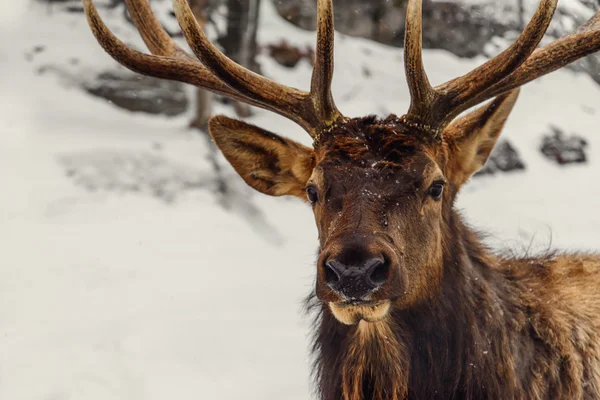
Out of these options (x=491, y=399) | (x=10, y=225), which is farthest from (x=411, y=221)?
(x=10, y=225)

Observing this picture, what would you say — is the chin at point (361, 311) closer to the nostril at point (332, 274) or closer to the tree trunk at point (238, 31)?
the nostril at point (332, 274)

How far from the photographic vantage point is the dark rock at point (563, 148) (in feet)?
40.7

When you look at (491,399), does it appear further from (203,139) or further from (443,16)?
(443,16)

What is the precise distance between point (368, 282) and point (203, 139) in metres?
8.07

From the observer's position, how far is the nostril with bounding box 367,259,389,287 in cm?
308

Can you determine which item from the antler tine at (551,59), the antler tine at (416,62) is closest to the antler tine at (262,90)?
the antler tine at (416,62)

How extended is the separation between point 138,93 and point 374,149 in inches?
326

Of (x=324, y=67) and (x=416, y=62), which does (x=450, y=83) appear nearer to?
(x=416, y=62)

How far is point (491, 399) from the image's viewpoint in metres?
3.54

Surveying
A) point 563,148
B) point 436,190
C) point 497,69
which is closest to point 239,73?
point 436,190

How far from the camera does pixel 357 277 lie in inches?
121

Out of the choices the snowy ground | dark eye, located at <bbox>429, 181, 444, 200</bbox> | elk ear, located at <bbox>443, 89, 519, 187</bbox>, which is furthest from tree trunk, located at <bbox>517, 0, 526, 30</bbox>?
dark eye, located at <bbox>429, 181, 444, 200</bbox>

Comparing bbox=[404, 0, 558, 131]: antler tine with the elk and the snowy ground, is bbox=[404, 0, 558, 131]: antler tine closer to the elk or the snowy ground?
the elk

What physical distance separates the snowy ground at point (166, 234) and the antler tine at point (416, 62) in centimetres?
106
